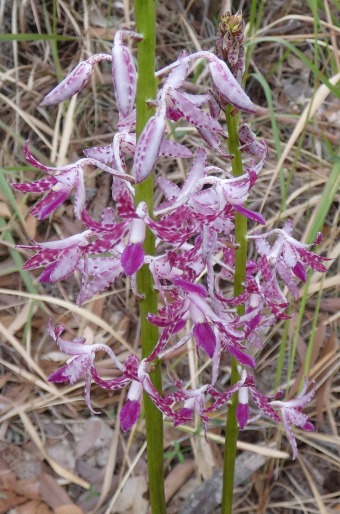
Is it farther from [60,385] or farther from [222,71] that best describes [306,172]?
[222,71]

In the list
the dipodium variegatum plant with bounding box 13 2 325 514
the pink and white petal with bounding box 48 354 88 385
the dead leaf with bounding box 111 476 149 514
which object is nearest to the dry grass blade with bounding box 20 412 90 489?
the dead leaf with bounding box 111 476 149 514

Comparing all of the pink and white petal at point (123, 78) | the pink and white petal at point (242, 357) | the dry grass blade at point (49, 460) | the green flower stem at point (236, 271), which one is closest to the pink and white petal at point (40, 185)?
the pink and white petal at point (123, 78)

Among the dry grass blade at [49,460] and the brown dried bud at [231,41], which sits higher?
the brown dried bud at [231,41]

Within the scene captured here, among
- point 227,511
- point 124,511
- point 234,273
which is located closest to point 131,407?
point 234,273

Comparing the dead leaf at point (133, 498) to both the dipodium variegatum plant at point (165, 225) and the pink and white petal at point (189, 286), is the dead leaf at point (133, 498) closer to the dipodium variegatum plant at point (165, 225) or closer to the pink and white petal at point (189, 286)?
the dipodium variegatum plant at point (165, 225)

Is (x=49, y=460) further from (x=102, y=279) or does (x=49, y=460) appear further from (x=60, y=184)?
(x=60, y=184)

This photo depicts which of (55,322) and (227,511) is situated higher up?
(227,511)

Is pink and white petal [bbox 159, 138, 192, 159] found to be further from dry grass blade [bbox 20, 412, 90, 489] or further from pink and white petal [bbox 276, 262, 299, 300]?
dry grass blade [bbox 20, 412, 90, 489]
